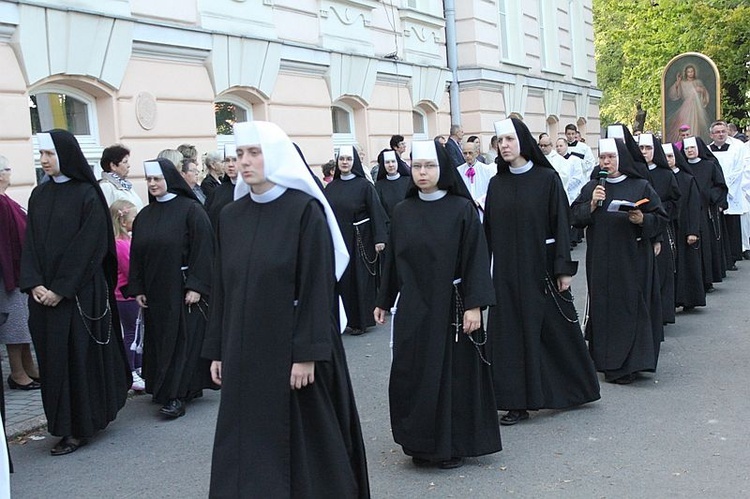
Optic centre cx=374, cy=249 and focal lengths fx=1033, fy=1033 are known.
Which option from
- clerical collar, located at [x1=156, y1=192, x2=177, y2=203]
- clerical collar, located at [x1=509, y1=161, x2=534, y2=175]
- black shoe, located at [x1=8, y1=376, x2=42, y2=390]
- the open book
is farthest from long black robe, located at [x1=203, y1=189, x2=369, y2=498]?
black shoe, located at [x1=8, y1=376, x2=42, y2=390]

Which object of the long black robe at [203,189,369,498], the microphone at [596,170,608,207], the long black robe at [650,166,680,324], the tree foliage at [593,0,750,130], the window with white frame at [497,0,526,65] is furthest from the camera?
the tree foliage at [593,0,750,130]

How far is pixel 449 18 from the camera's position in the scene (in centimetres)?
2011

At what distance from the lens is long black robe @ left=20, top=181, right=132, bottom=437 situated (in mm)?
6898

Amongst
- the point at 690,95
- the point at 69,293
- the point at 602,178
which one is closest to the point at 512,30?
the point at 690,95

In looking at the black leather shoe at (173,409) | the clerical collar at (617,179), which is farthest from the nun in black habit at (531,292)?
the black leather shoe at (173,409)

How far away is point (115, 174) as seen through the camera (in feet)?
30.1

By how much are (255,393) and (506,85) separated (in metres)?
18.2

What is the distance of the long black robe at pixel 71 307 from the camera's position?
6.90 m

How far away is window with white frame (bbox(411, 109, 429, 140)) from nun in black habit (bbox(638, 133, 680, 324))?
9.08m

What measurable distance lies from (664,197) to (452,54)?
1074 cm

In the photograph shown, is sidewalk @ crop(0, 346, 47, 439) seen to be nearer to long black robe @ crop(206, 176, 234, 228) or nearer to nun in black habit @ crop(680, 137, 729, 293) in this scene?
long black robe @ crop(206, 176, 234, 228)

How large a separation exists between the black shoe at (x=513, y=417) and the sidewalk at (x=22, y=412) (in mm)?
3384

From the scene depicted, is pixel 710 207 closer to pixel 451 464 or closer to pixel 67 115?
pixel 67 115

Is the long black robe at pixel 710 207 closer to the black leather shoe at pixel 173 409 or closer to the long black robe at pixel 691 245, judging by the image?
the long black robe at pixel 691 245
